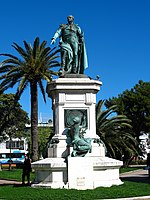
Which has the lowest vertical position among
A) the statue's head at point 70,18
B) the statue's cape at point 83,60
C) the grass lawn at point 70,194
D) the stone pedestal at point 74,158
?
the grass lawn at point 70,194

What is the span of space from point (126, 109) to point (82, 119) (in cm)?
3856

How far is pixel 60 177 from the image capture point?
14703 mm

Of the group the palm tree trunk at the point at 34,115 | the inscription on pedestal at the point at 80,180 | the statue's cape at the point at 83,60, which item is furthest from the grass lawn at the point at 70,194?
the palm tree trunk at the point at 34,115

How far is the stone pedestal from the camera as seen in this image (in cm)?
1461

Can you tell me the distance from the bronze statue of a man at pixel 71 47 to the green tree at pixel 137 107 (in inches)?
1381

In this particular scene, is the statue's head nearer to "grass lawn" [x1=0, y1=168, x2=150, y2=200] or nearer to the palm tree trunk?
"grass lawn" [x1=0, y1=168, x2=150, y2=200]

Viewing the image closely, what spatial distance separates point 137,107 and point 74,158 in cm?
3939

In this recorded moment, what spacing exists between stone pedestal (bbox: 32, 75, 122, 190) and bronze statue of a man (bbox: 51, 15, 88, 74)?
913mm

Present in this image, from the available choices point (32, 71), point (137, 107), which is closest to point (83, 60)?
point (32, 71)

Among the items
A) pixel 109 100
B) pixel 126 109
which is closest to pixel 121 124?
pixel 126 109

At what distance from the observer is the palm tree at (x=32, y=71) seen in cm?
3075

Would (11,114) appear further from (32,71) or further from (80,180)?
(80,180)

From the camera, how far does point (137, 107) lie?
174 ft

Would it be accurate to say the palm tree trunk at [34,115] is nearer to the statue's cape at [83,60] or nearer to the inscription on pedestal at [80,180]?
the statue's cape at [83,60]
